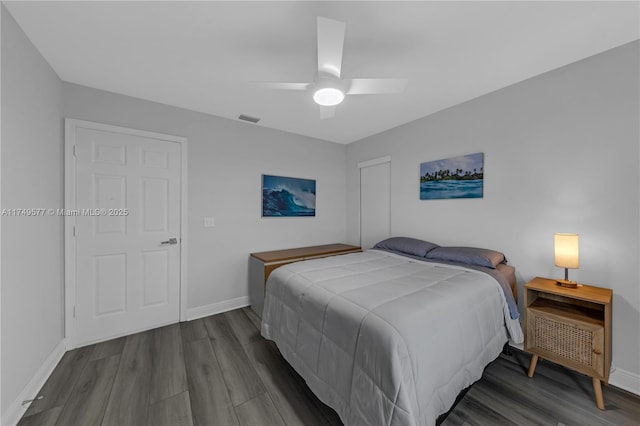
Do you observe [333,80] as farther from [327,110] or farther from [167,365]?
[167,365]

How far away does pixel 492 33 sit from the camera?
166 cm

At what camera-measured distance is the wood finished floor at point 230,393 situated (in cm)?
153

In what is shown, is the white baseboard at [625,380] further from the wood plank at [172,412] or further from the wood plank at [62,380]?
the wood plank at [62,380]

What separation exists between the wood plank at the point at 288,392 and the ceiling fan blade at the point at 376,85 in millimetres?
2221

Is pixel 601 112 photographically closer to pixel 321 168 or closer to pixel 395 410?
pixel 395 410

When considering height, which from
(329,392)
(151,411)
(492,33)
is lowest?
(151,411)

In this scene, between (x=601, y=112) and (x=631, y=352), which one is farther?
(x=601, y=112)

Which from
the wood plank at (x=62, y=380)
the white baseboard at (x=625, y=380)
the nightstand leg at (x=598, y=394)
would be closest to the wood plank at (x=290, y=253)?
the wood plank at (x=62, y=380)

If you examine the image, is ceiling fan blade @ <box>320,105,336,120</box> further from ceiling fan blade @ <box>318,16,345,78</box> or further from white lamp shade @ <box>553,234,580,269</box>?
white lamp shade @ <box>553,234,580,269</box>

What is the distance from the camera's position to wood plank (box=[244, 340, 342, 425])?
60.1 inches

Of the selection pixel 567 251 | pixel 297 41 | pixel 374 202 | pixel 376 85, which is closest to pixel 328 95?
pixel 376 85

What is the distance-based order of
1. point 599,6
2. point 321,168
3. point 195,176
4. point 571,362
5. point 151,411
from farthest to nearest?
point 321,168 → point 195,176 → point 571,362 → point 151,411 → point 599,6

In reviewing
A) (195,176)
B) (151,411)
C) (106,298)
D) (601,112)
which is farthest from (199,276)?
(601,112)

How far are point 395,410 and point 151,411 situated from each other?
5.16 feet
